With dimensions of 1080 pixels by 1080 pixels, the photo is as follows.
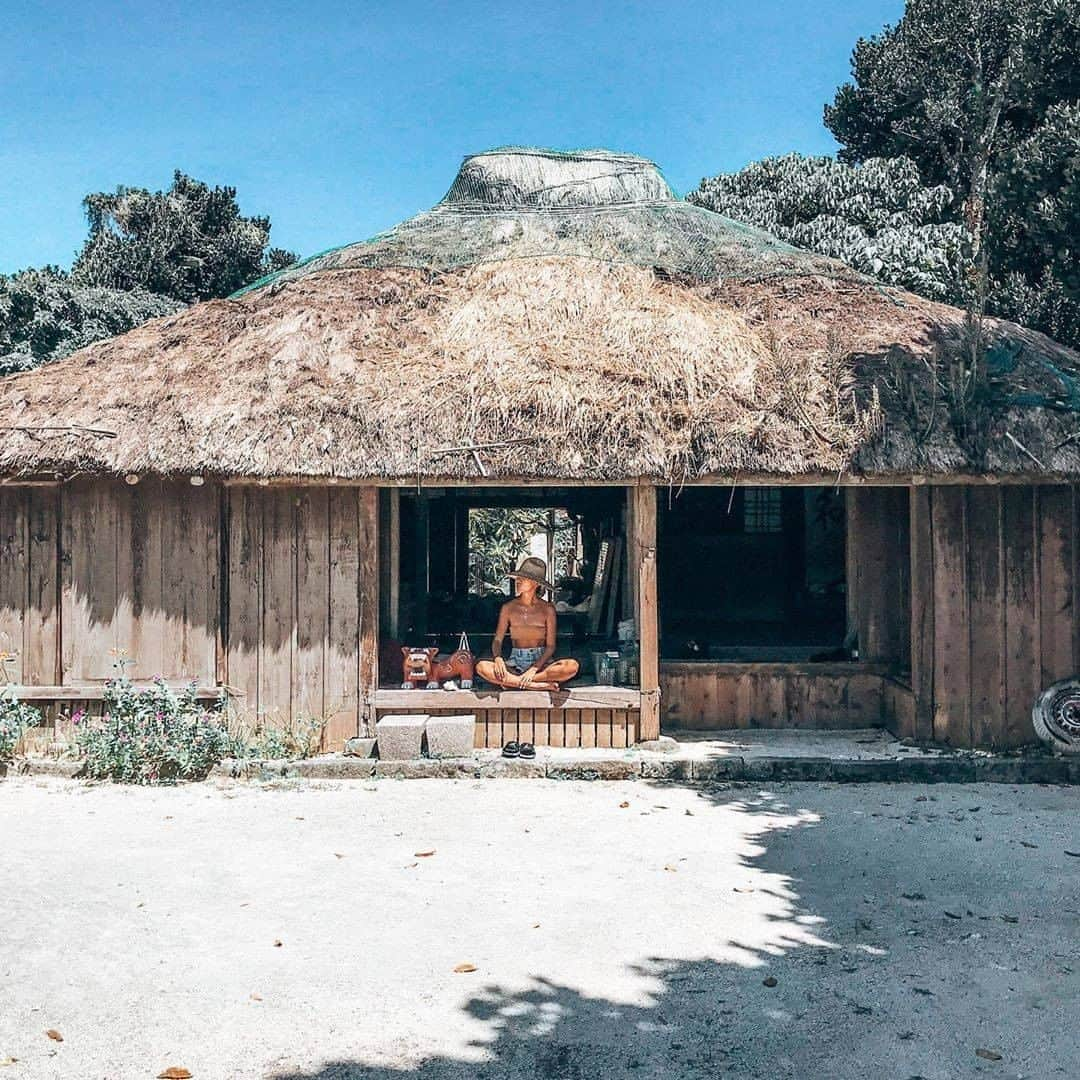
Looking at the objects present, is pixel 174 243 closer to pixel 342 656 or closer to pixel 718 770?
pixel 342 656

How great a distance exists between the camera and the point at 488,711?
882 cm

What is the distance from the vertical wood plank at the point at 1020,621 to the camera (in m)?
8.41

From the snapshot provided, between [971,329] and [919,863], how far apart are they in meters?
4.82

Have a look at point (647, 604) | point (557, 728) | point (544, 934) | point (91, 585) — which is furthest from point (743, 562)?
point (544, 934)

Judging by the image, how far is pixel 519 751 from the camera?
8.37 meters

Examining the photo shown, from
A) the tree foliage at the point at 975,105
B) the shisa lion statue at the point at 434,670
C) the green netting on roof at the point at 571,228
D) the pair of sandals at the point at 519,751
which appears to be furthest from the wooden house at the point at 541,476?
the tree foliage at the point at 975,105

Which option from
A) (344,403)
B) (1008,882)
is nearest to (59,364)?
(344,403)

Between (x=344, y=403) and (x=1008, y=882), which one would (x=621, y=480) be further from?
(x=1008, y=882)

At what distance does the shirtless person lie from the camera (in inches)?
344

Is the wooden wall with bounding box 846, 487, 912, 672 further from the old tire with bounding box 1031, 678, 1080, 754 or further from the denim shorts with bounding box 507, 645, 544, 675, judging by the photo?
the denim shorts with bounding box 507, 645, 544, 675

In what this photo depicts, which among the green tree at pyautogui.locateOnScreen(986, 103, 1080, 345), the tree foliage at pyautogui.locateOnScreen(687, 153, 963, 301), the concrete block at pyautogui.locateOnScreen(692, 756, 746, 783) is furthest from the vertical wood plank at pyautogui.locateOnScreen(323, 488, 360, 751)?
the tree foliage at pyautogui.locateOnScreen(687, 153, 963, 301)

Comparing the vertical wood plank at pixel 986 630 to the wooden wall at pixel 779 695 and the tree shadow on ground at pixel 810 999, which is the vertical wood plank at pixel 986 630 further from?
the tree shadow on ground at pixel 810 999

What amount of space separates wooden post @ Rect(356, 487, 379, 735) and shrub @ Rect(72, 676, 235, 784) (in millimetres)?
1125

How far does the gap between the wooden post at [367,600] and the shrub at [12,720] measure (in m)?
2.71
